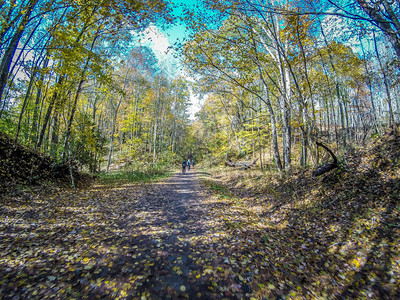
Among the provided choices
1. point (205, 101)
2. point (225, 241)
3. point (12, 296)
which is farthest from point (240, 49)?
point (205, 101)

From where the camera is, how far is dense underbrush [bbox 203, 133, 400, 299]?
286cm

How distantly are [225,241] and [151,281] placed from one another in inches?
76.7

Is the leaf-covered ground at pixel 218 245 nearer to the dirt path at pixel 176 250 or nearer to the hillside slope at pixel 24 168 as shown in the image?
the dirt path at pixel 176 250

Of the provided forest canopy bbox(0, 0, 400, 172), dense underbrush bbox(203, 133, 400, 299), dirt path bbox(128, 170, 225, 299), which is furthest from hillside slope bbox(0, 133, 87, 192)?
dense underbrush bbox(203, 133, 400, 299)

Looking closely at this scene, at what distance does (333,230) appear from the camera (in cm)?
432

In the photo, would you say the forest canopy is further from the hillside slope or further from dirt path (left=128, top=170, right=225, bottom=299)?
dirt path (left=128, top=170, right=225, bottom=299)

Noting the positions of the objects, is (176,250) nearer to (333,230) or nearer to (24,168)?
(333,230)

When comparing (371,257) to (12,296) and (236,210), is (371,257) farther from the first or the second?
(12,296)

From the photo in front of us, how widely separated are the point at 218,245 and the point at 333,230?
2.94 metres

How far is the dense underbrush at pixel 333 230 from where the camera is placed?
2861 millimetres

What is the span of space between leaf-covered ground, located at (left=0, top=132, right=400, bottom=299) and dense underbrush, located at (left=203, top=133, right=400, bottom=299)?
2 cm

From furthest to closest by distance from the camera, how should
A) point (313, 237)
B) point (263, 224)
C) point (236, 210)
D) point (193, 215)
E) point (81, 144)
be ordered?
point (81, 144), point (236, 210), point (193, 215), point (263, 224), point (313, 237)

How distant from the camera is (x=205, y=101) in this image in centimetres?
2778

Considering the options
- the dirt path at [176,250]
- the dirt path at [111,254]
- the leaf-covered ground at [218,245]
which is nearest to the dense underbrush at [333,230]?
the leaf-covered ground at [218,245]
